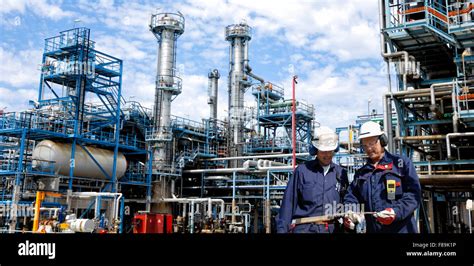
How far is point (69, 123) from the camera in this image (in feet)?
88.9

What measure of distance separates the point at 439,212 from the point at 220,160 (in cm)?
1677

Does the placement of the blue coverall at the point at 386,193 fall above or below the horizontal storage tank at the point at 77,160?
below

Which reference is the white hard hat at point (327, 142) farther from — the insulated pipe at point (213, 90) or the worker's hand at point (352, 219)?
the insulated pipe at point (213, 90)

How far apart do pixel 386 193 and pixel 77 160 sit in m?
24.7

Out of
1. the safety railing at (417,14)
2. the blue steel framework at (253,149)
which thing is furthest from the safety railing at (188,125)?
the safety railing at (417,14)

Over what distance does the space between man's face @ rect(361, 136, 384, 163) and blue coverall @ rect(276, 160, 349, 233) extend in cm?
43

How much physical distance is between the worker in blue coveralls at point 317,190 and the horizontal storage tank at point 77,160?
22.2 metres

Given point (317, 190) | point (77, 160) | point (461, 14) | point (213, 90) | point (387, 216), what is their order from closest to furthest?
point (387, 216), point (317, 190), point (461, 14), point (77, 160), point (213, 90)

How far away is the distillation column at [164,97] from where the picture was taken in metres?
32.5

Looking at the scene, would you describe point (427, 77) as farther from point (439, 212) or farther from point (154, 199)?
point (154, 199)

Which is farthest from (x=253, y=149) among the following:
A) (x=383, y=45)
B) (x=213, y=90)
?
(x=383, y=45)

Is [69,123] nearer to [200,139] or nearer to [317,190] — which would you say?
[200,139]

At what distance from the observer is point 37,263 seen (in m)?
3.48

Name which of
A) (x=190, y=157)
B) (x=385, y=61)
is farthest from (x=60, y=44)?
(x=385, y=61)
